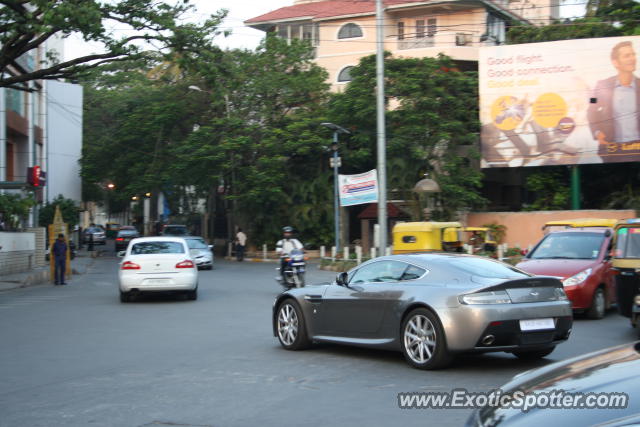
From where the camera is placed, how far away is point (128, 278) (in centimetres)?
1850

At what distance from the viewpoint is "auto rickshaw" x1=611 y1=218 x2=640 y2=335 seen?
11.5 m

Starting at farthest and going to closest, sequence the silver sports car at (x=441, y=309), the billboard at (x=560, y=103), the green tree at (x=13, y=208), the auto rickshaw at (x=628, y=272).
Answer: the billboard at (x=560, y=103)
the green tree at (x=13, y=208)
the auto rickshaw at (x=628, y=272)
the silver sports car at (x=441, y=309)

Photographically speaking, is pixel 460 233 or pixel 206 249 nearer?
pixel 460 233

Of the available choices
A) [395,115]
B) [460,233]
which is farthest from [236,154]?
[460,233]

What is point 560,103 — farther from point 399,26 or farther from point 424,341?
point 424,341

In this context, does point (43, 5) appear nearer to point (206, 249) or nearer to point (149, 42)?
point (149, 42)

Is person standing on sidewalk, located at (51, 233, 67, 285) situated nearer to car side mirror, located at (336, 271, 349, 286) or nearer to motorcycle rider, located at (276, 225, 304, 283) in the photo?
motorcycle rider, located at (276, 225, 304, 283)

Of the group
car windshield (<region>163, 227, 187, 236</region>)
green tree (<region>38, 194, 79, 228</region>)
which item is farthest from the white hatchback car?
green tree (<region>38, 194, 79, 228</region>)

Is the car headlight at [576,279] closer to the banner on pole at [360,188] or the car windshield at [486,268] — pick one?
the car windshield at [486,268]

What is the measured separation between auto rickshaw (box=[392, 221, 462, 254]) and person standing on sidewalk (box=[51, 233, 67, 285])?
36.4 ft

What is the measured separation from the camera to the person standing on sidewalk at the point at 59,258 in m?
24.8

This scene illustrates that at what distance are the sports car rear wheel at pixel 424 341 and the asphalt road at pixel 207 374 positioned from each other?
0.53 ft

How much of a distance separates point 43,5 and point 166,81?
118ft
